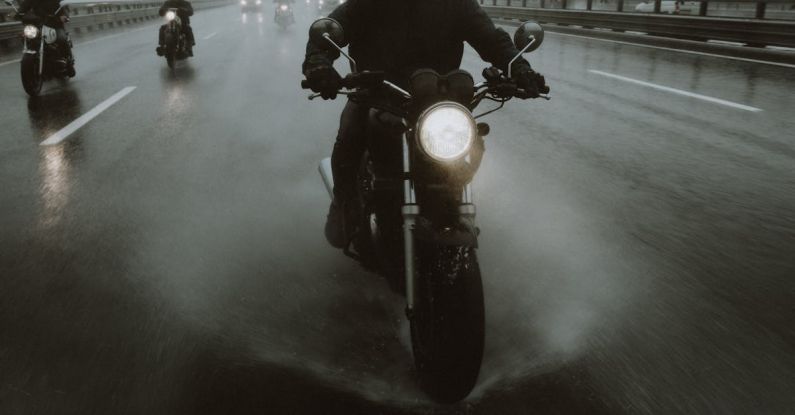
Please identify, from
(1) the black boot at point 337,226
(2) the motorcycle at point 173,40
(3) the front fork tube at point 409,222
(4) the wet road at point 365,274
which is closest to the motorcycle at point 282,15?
(2) the motorcycle at point 173,40

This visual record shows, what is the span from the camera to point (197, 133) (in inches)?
311

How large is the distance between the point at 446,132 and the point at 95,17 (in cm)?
2835

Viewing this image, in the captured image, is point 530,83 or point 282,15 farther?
point 282,15

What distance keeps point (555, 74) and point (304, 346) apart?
9979 millimetres

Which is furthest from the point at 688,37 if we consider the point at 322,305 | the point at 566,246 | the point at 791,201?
the point at 322,305

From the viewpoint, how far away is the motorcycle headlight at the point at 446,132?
7.55 ft

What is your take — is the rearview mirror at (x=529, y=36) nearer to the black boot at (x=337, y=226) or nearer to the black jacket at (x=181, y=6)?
the black boot at (x=337, y=226)

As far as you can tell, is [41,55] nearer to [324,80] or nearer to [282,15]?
[324,80]

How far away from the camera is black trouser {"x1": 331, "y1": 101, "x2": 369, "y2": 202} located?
3.34m

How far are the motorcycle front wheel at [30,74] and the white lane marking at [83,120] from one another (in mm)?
1111

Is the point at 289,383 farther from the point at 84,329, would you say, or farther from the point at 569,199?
the point at 569,199

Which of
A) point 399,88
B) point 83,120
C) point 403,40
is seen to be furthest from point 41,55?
point 399,88

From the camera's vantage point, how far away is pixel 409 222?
2.62 m

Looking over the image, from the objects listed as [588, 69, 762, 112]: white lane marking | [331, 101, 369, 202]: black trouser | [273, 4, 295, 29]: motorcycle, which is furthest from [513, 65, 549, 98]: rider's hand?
[273, 4, 295, 29]: motorcycle
